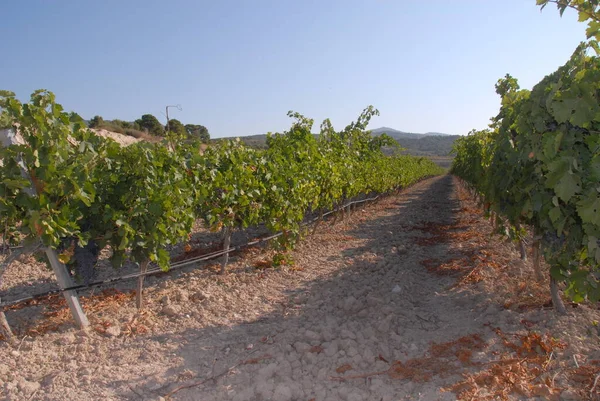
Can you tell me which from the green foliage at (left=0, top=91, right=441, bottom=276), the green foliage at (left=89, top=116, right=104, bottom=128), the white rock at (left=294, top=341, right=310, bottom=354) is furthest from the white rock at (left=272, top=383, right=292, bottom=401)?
the green foliage at (left=89, top=116, right=104, bottom=128)

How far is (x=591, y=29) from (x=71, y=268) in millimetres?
4690

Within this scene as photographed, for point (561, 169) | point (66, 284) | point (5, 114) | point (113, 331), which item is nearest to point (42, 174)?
point (5, 114)

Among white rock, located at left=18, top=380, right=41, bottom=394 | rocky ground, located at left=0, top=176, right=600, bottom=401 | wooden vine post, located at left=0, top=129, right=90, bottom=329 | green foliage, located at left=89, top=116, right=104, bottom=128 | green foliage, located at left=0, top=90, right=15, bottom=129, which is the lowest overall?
rocky ground, located at left=0, top=176, right=600, bottom=401

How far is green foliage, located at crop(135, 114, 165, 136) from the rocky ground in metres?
28.4

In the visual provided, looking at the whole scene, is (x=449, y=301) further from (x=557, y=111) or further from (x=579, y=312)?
(x=557, y=111)

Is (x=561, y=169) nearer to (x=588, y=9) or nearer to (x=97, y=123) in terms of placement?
(x=588, y=9)

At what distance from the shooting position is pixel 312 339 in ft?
12.5

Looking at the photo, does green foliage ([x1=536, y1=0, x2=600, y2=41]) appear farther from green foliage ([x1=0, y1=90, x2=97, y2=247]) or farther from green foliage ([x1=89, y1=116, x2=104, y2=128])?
green foliage ([x1=89, y1=116, x2=104, y2=128])

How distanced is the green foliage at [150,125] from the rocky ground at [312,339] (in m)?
28.4

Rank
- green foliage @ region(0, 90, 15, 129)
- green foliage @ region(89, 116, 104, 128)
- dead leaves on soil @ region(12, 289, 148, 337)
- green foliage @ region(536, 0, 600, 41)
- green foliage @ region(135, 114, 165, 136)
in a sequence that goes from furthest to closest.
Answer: green foliage @ region(135, 114, 165, 136) < green foliage @ region(89, 116, 104, 128) < dead leaves on soil @ region(12, 289, 148, 337) < green foliage @ region(0, 90, 15, 129) < green foliage @ region(536, 0, 600, 41)

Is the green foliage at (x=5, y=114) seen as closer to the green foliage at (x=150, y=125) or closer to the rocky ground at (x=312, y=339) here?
the rocky ground at (x=312, y=339)

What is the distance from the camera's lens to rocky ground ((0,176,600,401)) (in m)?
3.05

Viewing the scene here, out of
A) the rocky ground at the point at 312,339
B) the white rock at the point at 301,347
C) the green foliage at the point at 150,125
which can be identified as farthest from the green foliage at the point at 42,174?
the green foliage at the point at 150,125

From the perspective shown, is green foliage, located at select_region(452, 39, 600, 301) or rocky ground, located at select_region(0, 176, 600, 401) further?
rocky ground, located at select_region(0, 176, 600, 401)
